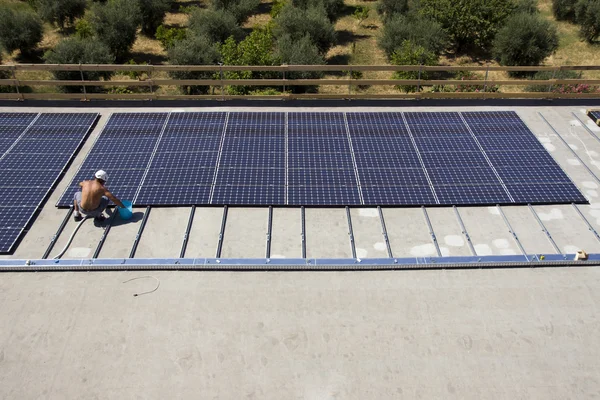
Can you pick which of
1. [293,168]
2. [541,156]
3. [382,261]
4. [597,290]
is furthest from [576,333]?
[293,168]

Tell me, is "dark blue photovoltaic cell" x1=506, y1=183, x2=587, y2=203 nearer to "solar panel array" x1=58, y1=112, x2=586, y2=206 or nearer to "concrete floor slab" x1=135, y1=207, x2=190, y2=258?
"solar panel array" x1=58, y1=112, x2=586, y2=206

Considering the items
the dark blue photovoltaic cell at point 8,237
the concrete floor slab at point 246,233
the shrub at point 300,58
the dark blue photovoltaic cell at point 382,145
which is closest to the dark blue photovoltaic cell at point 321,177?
the dark blue photovoltaic cell at point 382,145

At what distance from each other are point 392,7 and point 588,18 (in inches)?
649

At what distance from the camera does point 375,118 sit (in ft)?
61.9

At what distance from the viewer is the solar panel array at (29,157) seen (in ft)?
46.2

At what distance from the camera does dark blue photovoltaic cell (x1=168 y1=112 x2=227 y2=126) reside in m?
18.4

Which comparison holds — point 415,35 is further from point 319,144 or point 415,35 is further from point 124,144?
point 124,144

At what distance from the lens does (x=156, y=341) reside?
10.8 m

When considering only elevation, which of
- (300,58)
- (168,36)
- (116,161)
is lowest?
(168,36)

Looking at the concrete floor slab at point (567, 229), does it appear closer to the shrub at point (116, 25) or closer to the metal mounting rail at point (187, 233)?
the metal mounting rail at point (187, 233)

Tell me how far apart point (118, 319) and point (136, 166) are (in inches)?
239

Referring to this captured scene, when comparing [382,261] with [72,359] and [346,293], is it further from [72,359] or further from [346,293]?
[72,359]

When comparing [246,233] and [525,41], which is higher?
[246,233]

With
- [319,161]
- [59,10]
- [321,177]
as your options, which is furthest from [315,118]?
[59,10]
